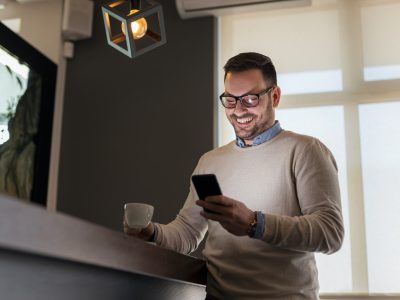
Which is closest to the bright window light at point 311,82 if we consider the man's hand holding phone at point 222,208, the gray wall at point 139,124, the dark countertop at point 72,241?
the gray wall at point 139,124

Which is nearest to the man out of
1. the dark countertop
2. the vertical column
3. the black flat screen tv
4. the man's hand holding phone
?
the man's hand holding phone

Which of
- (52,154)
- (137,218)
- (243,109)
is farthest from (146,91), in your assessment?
(137,218)

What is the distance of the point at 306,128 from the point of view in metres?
3.07

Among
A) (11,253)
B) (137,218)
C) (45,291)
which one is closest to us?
(11,253)

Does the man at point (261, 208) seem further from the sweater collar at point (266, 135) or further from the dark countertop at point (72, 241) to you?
the dark countertop at point (72, 241)

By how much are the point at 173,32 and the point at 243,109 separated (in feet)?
5.97

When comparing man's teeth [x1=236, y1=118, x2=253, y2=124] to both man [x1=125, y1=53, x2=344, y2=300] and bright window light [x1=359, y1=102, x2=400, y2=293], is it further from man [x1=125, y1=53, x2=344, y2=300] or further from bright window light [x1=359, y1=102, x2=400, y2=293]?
bright window light [x1=359, y1=102, x2=400, y2=293]

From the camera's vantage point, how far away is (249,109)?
1.74 metres

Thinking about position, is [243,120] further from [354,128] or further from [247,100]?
[354,128]

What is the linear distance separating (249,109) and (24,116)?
1.98 m

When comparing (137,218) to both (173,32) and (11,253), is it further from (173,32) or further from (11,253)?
(173,32)

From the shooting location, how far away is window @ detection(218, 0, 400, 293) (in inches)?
111

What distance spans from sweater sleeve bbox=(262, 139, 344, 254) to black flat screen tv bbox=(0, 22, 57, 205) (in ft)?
6.81

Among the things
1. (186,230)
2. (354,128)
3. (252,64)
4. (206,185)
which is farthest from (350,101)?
(206,185)
